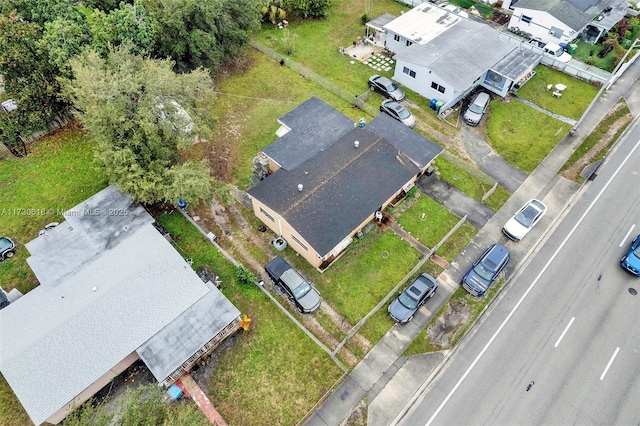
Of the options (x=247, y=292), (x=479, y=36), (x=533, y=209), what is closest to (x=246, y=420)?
(x=247, y=292)

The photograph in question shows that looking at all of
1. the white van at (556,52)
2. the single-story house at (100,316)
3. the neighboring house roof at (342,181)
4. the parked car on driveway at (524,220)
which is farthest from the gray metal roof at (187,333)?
the white van at (556,52)

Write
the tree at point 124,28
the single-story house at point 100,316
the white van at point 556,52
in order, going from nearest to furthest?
the single-story house at point 100,316, the tree at point 124,28, the white van at point 556,52

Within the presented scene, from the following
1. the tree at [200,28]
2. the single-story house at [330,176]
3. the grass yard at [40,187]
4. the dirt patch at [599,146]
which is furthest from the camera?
the tree at [200,28]

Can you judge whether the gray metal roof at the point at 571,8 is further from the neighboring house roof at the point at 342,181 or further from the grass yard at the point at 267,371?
the grass yard at the point at 267,371

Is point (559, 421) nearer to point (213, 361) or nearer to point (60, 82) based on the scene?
point (213, 361)

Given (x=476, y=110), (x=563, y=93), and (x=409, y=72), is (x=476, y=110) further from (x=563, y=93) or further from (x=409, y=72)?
(x=563, y=93)
